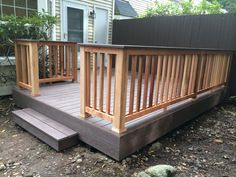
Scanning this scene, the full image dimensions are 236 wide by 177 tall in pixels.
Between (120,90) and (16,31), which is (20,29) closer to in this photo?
(16,31)

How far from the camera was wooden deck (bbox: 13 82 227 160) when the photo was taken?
2318mm

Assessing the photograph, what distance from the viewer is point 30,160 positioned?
2369mm

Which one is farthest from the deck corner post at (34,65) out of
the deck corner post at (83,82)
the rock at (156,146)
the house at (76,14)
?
the rock at (156,146)

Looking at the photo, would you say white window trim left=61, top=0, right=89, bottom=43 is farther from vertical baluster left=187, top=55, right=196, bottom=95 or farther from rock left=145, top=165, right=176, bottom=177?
rock left=145, top=165, right=176, bottom=177

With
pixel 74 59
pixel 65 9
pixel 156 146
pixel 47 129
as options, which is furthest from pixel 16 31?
pixel 156 146

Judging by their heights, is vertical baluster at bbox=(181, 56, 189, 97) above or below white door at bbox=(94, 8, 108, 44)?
below

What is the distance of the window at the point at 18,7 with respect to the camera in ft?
14.7

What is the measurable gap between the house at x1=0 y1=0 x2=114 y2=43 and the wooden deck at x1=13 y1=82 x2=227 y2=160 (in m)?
2.03

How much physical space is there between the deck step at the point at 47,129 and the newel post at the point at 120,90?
666 millimetres

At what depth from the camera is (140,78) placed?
2.32m

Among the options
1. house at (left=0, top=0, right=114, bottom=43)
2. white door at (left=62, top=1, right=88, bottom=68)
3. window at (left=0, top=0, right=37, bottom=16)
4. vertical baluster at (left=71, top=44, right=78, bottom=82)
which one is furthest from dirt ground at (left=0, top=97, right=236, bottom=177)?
white door at (left=62, top=1, right=88, bottom=68)

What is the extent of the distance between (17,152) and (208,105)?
3418 mm

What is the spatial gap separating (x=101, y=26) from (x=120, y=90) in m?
5.36

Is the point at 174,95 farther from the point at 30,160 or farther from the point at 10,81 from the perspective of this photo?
the point at 10,81
